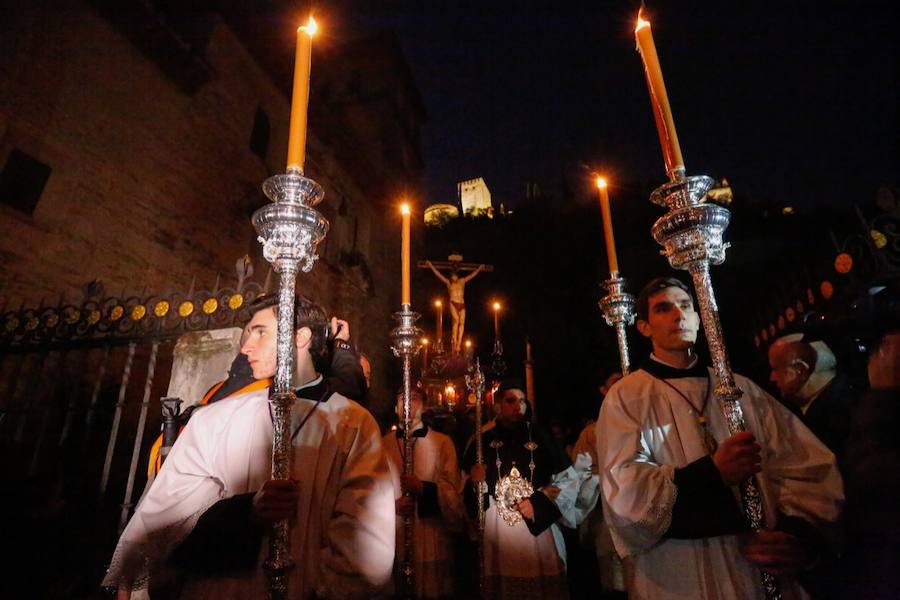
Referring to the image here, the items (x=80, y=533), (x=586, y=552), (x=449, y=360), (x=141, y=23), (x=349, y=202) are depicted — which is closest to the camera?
(x=80, y=533)

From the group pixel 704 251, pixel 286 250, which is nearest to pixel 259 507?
pixel 286 250

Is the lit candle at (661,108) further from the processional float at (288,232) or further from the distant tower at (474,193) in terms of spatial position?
the distant tower at (474,193)

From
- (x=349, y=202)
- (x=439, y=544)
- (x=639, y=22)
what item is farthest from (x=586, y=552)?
(x=349, y=202)

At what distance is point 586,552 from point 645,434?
4.97 meters

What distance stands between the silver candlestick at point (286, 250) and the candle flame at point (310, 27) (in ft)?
1.92

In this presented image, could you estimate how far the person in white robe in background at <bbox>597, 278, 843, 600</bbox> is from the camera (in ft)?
5.05

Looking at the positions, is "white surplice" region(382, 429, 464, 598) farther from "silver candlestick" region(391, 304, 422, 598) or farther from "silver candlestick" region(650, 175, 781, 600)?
"silver candlestick" region(650, 175, 781, 600)

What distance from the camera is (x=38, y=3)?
22.1 ft

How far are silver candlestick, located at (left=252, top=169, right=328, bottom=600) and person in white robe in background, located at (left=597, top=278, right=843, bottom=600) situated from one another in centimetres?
134

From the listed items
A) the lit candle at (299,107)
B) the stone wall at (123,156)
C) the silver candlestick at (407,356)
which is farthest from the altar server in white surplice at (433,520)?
the stone wall at (123,156)

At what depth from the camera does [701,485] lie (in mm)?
1637

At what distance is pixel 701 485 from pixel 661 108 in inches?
56.8

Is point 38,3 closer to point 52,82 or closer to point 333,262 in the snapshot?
point 52,82

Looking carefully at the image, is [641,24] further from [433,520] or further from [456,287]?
[456,287]
